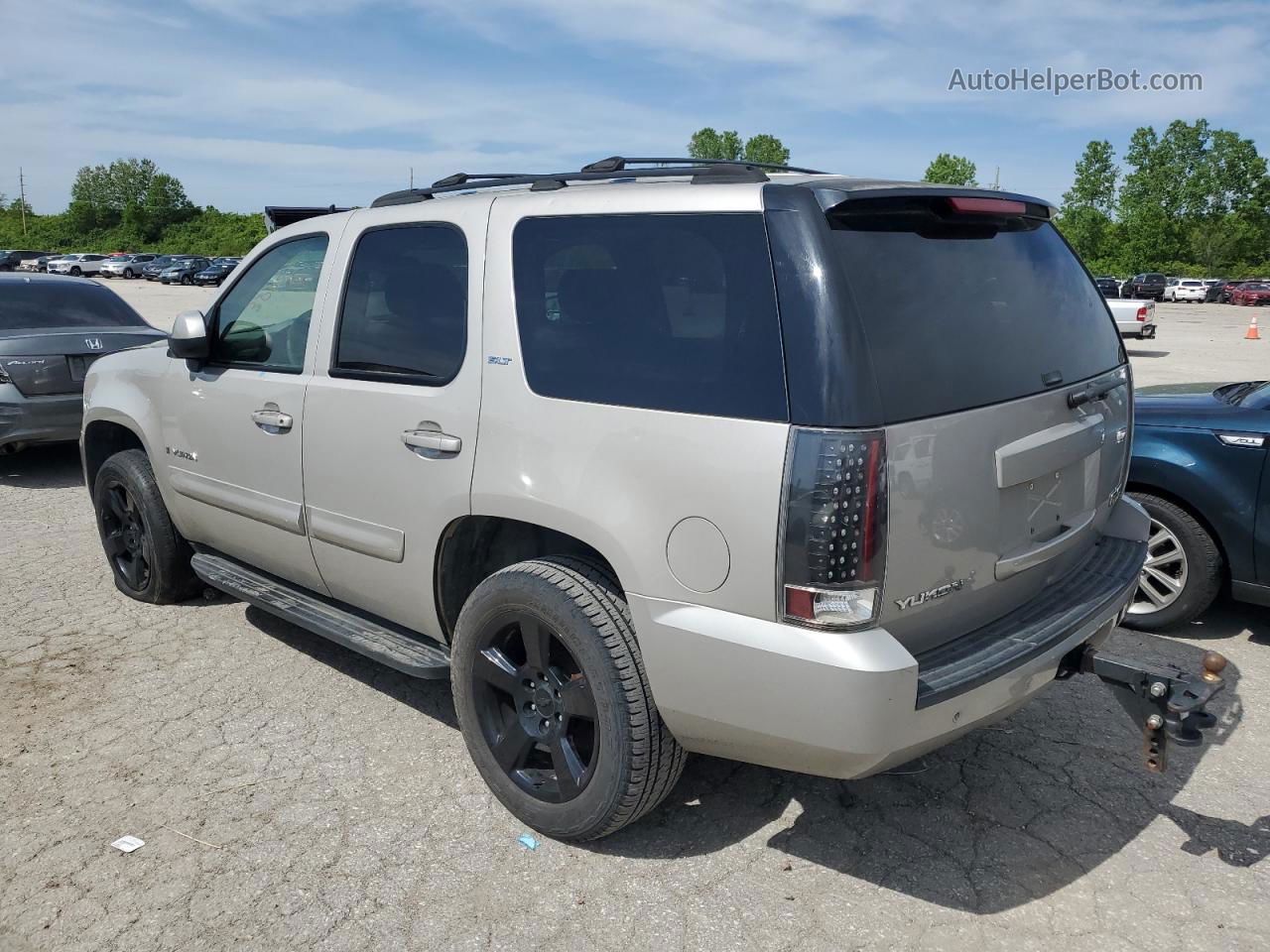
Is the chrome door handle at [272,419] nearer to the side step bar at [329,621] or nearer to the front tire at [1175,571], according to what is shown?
the side step bar at [329,621]

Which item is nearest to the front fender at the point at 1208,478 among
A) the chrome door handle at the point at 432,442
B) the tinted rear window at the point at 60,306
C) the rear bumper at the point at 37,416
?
the chrome door handle at the point at 432,442

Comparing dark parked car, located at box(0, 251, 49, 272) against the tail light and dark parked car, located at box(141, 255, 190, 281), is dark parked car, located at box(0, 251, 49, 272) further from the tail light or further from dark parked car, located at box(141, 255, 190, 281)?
the tail light

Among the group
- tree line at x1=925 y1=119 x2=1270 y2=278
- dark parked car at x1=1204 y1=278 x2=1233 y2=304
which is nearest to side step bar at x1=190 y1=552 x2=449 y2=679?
dark parked car at x1=1204 y1=278 x2=1233 y2=304

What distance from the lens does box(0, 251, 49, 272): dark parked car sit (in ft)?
193

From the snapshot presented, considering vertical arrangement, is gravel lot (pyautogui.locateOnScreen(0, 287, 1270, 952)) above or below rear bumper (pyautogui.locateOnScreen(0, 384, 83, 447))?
below

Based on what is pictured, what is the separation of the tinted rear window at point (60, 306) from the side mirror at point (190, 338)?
4869 mm

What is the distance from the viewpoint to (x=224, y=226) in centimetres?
9469

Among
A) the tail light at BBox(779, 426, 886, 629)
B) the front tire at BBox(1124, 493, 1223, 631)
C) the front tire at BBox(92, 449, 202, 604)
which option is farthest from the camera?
the front tire at BBox(92, 449, 202, 604)

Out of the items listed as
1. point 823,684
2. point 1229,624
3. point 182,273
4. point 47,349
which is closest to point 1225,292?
point 182,273

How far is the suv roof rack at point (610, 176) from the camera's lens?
288 centimetres

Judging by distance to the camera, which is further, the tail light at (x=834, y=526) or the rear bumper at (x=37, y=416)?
the rear bumper at (x=37, y=416)

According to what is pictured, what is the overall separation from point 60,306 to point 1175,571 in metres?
8.37

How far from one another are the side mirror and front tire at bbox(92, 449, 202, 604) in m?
0.88

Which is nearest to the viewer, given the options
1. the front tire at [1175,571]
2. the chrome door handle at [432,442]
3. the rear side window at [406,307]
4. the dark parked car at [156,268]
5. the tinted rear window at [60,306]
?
the chrome door handle at [432,442]
